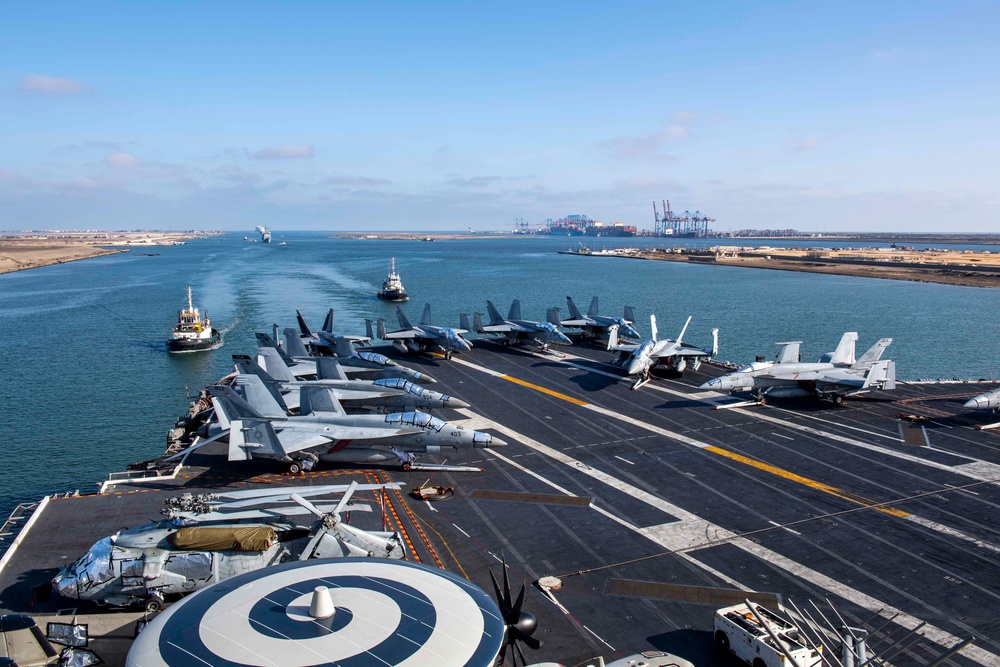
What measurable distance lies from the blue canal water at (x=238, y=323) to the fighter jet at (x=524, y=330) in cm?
2305

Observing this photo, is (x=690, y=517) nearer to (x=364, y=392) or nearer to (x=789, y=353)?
(x=364, y=392)

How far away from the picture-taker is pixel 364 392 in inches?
1843

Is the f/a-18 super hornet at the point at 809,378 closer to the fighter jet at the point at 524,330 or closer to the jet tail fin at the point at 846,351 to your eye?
the jet tail fin at the point at 846,351

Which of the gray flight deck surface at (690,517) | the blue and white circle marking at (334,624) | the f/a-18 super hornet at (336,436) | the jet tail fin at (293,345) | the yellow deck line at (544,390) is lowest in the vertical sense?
the gray flight deck surface at (690,517)

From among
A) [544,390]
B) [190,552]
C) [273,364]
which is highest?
[273,364]

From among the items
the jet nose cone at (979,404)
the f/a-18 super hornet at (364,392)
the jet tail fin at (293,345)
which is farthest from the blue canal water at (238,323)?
the jet nose cone at (979,404)

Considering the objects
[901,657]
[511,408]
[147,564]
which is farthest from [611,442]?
[147,564]

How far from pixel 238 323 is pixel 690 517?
96057mm

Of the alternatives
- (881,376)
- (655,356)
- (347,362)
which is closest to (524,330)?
(655,356)

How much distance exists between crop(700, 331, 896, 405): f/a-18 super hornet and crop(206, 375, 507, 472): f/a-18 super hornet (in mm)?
22932

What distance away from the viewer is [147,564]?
22.2 m

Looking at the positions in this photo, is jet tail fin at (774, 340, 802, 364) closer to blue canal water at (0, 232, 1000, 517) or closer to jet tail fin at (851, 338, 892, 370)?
jet tail fin at (851, 338, 892, 370)

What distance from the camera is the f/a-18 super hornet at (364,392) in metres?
45.7

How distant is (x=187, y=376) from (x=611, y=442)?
179 feet
